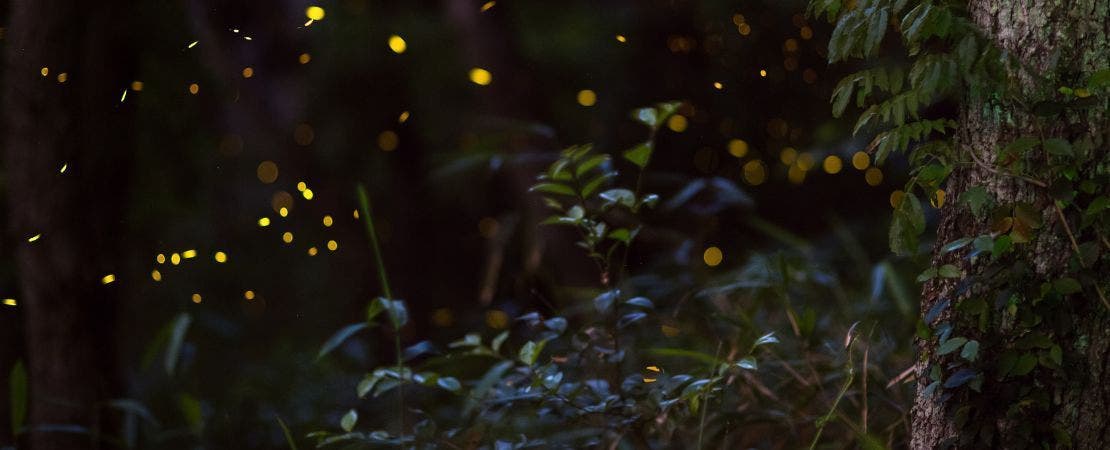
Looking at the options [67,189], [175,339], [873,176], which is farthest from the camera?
[873,176]

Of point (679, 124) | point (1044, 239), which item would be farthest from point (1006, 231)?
point (679, 124)

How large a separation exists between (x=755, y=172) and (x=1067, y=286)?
4308 mm

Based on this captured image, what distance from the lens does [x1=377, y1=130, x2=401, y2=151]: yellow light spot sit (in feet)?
21.4

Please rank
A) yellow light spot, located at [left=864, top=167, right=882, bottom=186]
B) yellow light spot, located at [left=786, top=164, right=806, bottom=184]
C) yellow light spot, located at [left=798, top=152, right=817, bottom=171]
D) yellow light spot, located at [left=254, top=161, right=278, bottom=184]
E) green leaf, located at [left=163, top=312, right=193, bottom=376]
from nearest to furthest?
green leaf, located at [left=163, top=312, right=193, bottom=376]
yellow light spot, located at [left=798, top=152, right=817, bottom=171]
yellow light spot, located at [left=864, top=167, right=882, bottom=186]
yellow light spot, located at [left=786, top=164, right=806, bottom=184]
yellow light spot, located at [left=254, top=161, right=278, bottom=184]

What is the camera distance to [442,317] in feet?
23.4

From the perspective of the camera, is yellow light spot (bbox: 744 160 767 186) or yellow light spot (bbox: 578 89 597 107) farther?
yellow light spot (bbox: 578 89 597 107)

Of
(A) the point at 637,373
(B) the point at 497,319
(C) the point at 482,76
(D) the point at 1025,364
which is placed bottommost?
(B) the point at 497,319

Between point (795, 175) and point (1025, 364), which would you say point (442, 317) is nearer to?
point (795, 175)

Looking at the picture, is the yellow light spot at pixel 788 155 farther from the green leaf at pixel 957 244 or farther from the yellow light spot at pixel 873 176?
the green leaf at pixel 957 244

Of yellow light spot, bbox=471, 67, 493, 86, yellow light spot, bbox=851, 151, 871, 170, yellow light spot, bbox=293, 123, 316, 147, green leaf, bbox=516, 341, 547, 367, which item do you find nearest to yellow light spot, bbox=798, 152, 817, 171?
yellow light spot, bbox=851, 151, 871, 170

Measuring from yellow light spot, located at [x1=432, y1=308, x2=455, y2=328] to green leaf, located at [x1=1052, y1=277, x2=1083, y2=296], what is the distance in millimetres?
5479

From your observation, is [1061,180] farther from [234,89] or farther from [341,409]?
[234,89]

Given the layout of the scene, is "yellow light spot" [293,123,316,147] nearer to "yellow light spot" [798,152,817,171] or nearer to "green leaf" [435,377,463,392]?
"yellow light spot" [798,152,817,171]

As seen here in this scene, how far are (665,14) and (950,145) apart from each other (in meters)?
3.96
